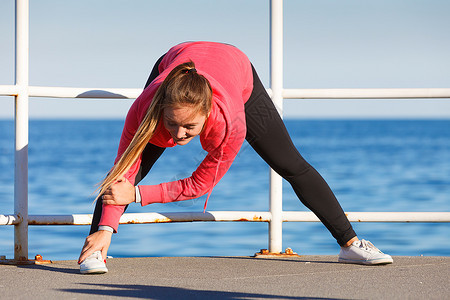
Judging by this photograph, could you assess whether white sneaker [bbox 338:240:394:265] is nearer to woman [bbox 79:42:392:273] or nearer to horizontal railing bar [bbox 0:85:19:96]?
woman [bbox 79:42:392:273]

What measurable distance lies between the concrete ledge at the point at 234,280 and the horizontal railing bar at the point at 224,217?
15 centimetres

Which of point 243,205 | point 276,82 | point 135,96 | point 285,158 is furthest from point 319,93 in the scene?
point 243,205

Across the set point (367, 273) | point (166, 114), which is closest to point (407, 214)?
point (367, 273)

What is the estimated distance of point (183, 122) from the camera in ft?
5.69

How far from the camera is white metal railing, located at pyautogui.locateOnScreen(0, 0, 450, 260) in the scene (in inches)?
89.4

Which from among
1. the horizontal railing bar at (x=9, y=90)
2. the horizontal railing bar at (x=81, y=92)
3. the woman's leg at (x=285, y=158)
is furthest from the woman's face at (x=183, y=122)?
the horizontal railing bar at (x=9, y=90)

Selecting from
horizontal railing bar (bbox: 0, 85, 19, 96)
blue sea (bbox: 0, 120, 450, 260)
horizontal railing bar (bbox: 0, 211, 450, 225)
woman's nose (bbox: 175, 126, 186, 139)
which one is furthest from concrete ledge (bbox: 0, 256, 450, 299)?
horizontal railing bar (bbox: 0, 85, 19, 96)

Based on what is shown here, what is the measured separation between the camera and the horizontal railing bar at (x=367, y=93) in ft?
7.87

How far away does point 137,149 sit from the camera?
6.01 feet

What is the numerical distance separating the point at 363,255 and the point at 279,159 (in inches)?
17.1

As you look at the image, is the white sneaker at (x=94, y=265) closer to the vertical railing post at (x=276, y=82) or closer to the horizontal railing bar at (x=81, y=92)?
the horizontal railing bar at (x=81, y=92)

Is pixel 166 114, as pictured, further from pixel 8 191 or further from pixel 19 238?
pixel 8 191

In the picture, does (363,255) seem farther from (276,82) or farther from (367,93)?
(276,82)

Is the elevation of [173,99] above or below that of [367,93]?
below
